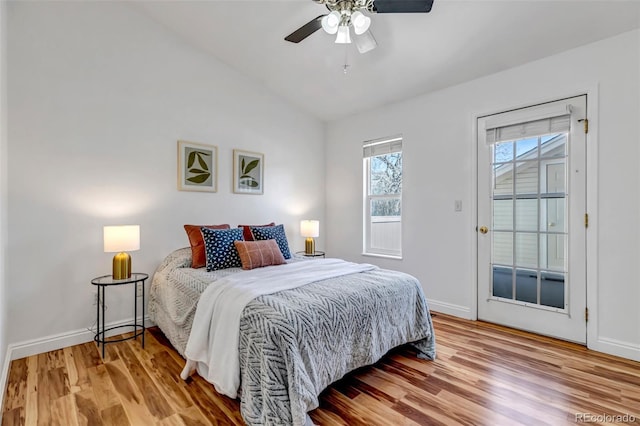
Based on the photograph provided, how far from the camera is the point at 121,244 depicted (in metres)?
2.44

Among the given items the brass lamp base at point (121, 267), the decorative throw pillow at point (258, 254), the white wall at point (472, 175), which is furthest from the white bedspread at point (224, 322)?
the white wall at point (472, 175)

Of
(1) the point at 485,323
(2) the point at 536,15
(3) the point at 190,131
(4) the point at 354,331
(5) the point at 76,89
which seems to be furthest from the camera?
(3) the point at 190,131

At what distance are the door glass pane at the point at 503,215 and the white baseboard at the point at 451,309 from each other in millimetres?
914

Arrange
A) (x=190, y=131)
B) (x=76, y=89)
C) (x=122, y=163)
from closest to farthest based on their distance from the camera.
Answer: (x=76, y=89), (x=122, y=163), (x=190, y=131)

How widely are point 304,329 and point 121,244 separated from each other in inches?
69.1

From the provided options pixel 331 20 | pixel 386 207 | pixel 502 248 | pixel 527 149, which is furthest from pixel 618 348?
pixel 331 20

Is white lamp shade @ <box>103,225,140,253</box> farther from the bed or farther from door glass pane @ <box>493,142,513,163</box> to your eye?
door glass pane @ <box>493,142,513,163</box>

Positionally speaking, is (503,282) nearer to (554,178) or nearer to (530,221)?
(530,221)

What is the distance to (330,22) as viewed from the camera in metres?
2.02

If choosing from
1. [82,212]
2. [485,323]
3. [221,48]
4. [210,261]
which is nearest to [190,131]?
[221,48]

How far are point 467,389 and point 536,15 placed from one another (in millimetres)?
2760

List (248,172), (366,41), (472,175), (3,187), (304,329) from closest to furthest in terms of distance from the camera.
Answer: (304,329), (3,187), (366,41), (472,175), (248,172)

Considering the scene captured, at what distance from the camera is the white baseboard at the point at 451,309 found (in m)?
3.18

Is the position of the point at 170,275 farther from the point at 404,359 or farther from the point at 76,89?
the point at 404,359
